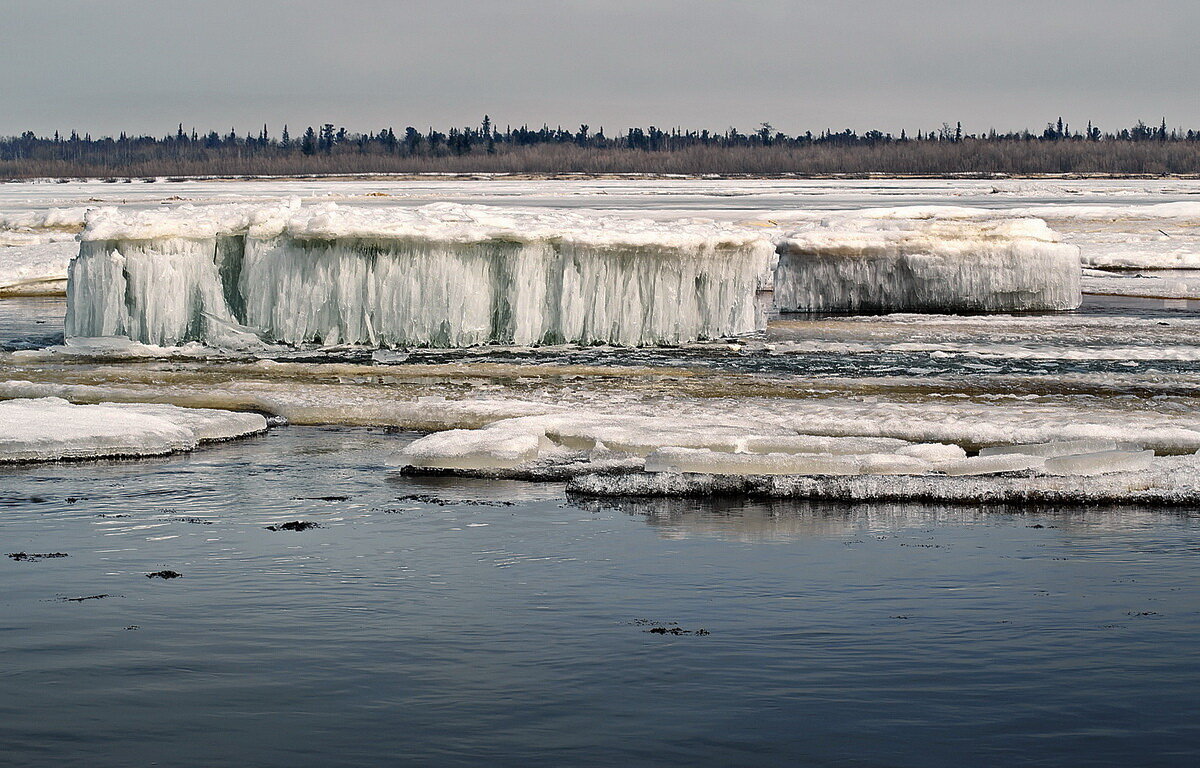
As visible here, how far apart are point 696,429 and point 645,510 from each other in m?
1.85

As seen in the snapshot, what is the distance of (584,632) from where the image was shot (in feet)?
22.0

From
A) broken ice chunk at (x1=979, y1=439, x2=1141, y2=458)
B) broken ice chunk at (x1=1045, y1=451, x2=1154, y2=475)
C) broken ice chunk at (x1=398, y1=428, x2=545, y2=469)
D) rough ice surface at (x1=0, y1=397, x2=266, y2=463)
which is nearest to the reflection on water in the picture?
broken ice chunk at (x1=1045, y1=451, x2=1154, y2=475)

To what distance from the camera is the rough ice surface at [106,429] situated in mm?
11141

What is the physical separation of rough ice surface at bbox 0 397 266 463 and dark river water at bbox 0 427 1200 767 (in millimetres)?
1324

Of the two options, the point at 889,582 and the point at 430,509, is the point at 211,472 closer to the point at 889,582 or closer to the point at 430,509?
the point at 430,509

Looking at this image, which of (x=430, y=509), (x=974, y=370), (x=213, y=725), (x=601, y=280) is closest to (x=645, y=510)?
(x=430, y=509)

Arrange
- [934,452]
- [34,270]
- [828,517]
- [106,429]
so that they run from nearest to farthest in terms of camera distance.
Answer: [828,517], [934,452], [106,429], [34,270]

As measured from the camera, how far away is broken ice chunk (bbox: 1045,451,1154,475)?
32.7ft

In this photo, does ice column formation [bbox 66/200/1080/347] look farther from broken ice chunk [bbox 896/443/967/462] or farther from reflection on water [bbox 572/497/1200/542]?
reflection on water [bbox 572/497/1200/542]

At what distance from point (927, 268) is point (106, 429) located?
51.0ft

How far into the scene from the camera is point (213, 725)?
556 cm

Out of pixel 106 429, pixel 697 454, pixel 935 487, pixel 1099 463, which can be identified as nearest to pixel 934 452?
pixel 935 487

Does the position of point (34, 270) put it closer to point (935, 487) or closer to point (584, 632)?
point (935, 487)

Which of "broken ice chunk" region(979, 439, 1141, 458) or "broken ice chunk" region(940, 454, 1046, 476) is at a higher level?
"broken ice chunk" region(979, 439, 1141, 458)
